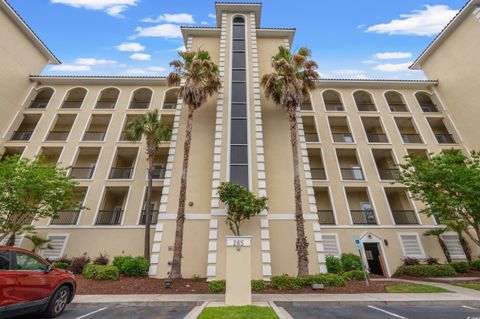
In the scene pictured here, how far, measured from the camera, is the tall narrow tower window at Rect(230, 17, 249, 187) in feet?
49.0

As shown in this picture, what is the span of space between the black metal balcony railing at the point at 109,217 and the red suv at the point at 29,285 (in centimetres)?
1121

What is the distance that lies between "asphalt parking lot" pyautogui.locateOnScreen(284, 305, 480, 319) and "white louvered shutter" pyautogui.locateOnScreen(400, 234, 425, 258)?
9302 millimetres

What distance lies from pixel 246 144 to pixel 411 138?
17.3 metres

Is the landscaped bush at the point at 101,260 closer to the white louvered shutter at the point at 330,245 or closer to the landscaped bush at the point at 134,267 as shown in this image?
the landscaped bush at the point at 134,267

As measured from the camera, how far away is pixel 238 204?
12.4 meters

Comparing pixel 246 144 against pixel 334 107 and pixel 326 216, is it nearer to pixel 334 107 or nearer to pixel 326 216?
pixel 326 216

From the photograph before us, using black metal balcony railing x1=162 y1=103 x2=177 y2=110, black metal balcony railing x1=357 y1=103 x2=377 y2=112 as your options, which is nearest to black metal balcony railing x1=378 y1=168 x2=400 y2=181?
black metal balcony railing x1=357 y1=103 x2=377 y2=112

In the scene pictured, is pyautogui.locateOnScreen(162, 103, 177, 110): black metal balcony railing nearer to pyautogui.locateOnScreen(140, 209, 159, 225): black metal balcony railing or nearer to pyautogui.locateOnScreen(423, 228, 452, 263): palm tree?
pyautogui.locateOnScreen(140, 209, 159, 225): black metal balcony railing

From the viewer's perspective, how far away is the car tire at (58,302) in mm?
6676

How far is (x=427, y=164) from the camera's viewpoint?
15.2 m

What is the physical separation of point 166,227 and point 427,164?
697 inches

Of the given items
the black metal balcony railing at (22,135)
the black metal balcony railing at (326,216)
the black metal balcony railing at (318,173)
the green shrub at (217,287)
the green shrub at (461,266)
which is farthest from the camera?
the black metal balcony railing at (22,135)

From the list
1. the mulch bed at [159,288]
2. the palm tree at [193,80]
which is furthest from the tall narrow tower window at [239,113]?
the mulch bed at [159,288]

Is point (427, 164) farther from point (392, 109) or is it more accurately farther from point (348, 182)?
point (392, 109)
